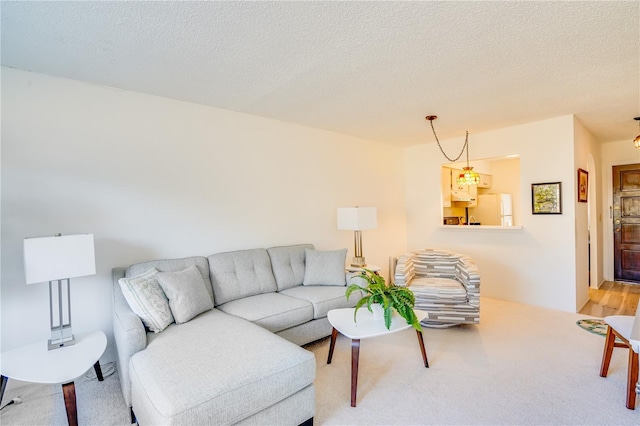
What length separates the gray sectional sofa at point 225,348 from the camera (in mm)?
1539

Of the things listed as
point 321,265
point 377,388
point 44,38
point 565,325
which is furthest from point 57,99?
point 565,325

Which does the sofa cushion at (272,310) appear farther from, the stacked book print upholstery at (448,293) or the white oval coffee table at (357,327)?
the stacked book print upholstery at (448,293)

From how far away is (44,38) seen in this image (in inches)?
77.7

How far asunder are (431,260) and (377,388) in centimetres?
202

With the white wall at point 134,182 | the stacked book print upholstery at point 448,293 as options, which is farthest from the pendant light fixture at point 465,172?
the white wall at point 134,182

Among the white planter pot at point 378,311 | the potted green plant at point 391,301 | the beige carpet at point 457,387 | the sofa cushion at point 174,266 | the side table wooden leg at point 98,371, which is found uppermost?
the sofa cushion at point 174,266

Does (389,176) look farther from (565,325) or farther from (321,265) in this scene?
(565,325)

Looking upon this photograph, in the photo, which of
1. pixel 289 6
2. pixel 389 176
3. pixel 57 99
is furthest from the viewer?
pixel 389 176

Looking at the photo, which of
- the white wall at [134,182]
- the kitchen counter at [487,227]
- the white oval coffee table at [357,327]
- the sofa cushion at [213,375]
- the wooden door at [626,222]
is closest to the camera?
the sofa cushion at [213,375]

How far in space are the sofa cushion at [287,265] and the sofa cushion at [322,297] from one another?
90 mm

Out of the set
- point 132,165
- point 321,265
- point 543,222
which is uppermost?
point 132,165

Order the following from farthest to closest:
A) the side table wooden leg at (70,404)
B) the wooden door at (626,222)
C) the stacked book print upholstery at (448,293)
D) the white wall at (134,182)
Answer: the wooden door at (626,222), the stacked book print upholstery at (448,293), the white wall at (134,182), the side table wooden leg at (70,404)

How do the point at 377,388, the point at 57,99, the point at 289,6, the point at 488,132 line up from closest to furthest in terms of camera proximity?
the point at 289,6 < the point at 377,388 < the point at 57,99 < the point at 488,132

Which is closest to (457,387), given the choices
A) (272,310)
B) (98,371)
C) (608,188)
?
(272,310)
